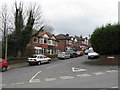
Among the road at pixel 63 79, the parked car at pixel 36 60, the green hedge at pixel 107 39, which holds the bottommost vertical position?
the road at pixel 63 79

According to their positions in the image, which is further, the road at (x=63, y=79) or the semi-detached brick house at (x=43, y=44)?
the semi-detached brick house at (x=43, y=44)

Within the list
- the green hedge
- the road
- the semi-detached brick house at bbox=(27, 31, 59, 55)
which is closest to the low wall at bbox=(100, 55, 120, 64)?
the green hedge

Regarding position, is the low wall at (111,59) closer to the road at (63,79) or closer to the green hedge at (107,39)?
the green hedge at (107,39)

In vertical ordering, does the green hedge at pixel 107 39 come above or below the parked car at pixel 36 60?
above

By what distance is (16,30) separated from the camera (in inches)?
1240

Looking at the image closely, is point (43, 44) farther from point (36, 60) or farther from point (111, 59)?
point (111, 59)

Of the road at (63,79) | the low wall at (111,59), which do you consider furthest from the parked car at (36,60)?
the low wall at (111,59)

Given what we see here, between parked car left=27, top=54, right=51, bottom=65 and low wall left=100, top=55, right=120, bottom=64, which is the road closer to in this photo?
low wall left=100, top=55, right=120, bottom=64

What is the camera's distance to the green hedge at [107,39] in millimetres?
20953

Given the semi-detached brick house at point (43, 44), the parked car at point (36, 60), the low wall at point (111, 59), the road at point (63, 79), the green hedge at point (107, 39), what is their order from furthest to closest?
1. the semi-detached brick house at point (43, 44)
2. the parked car at point (36, 60)
3. the low wall at point (111, 59)
4. the green hedge at point (107, 39)
5. the road at point (63, 79)

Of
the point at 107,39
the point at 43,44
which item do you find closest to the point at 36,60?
the point at 107,39

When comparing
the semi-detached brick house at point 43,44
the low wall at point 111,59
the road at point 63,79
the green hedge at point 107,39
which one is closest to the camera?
the road at point 63,79

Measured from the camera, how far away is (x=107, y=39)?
70.0 feet

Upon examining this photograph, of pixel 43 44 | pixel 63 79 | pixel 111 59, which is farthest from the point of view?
pixel 43 44
